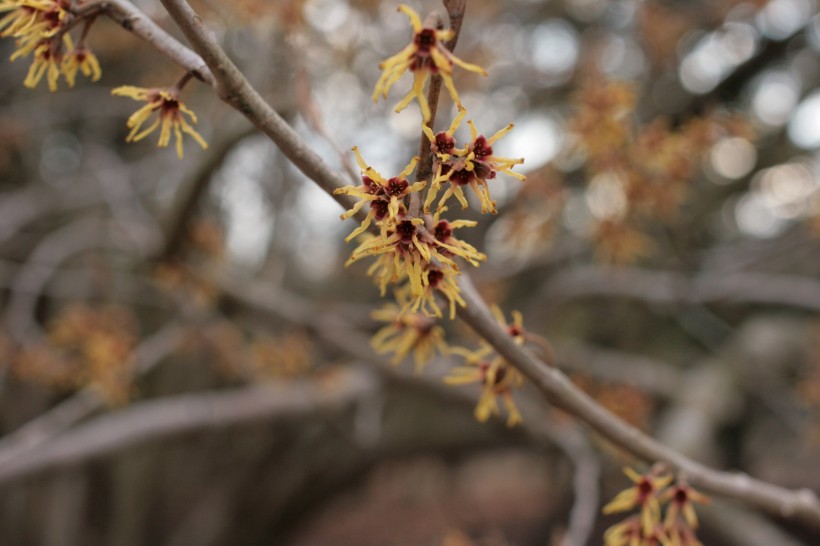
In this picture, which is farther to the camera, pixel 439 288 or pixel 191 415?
pixel 191 415

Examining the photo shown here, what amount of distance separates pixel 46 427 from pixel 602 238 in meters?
3.01

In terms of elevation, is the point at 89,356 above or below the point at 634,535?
above

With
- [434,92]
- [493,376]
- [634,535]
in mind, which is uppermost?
[434,92]

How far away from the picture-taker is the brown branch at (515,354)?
→ 40.1 inches

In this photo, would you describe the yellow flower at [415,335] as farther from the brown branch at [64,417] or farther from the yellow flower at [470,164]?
the brown branch at [64,417]

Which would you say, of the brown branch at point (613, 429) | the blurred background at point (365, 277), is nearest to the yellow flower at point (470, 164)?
the brown branch at point (613, 429)

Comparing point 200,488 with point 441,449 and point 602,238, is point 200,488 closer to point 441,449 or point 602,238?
point 441,449

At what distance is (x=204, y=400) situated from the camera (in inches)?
153

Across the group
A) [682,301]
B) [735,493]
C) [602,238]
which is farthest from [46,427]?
[682,301]

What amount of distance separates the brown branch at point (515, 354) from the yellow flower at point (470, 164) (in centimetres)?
21

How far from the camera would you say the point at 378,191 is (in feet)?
3.17

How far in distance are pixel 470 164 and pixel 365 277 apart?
4.69m

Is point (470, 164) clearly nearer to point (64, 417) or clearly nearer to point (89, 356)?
point (89, 356)

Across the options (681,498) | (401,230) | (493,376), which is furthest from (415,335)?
(681,498)
